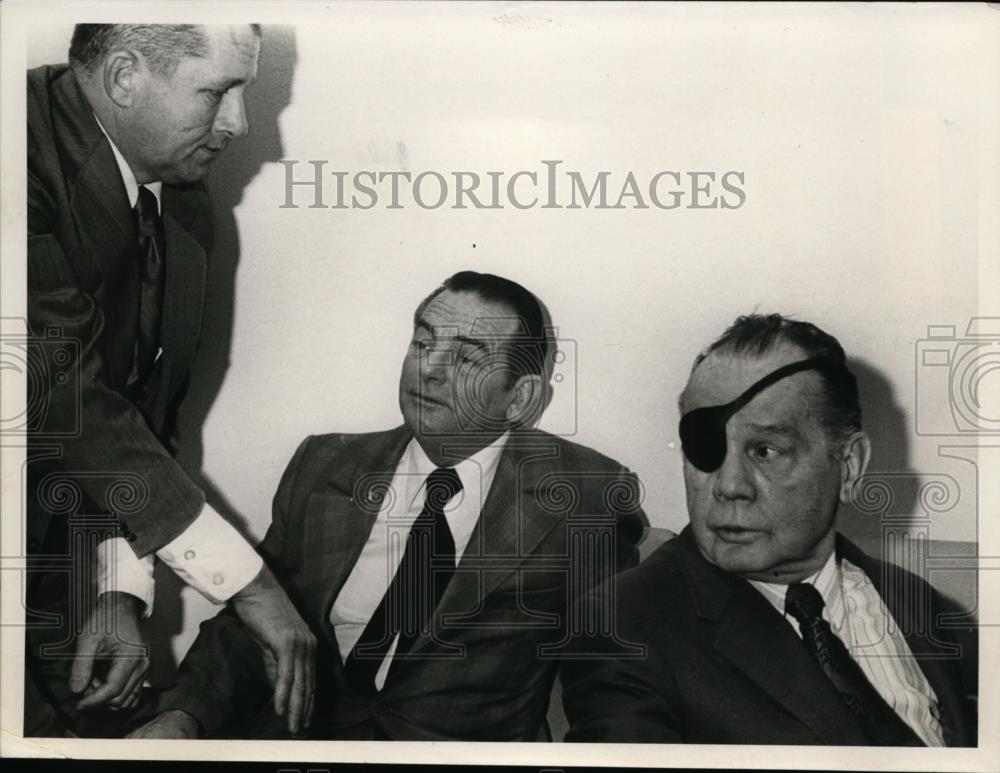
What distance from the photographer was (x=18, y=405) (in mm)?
2031

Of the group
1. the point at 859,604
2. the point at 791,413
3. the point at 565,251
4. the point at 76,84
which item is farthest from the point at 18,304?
the point at 859,604

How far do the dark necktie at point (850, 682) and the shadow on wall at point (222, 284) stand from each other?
1.02 metres

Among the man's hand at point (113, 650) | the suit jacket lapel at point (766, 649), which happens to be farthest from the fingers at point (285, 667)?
the suit jacket lapel at point (766, 649)

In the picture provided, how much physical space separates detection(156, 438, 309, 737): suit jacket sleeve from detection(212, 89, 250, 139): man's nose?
1.88ft

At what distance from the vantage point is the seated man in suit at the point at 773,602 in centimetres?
198

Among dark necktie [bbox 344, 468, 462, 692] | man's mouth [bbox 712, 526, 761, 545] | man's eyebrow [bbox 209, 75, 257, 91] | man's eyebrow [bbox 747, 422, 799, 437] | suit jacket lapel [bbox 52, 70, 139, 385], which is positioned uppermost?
man's eyebrow [bbox 209, 75, 257, 91]

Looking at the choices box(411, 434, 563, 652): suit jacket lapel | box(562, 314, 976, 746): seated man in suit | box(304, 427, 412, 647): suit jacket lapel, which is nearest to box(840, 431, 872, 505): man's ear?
box(562, 314, 976, 746): seated man in suit

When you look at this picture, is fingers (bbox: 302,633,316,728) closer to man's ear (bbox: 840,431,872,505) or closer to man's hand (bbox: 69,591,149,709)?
man's hand (bbox: 69,591,149,709)

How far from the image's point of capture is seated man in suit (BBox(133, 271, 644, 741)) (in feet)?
6.56

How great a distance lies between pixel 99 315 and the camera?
2.01 meters

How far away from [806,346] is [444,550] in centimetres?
74

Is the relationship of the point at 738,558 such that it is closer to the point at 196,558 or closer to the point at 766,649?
the point at 766,649

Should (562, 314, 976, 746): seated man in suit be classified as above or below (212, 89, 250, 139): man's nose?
below

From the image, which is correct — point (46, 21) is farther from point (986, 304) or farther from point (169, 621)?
point (986, 304)
